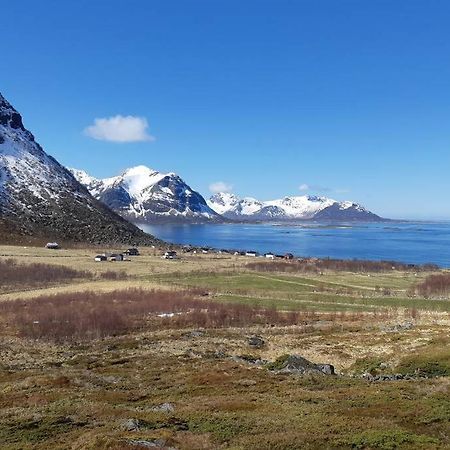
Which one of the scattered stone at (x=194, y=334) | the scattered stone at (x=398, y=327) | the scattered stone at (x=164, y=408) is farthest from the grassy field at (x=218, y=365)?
the scattered stone at (x=398, y=327)

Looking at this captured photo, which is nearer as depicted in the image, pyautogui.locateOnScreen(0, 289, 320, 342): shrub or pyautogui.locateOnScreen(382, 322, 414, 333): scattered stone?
pyautogui.locateOnScreen(382, 322, 414, 333): scattered stone

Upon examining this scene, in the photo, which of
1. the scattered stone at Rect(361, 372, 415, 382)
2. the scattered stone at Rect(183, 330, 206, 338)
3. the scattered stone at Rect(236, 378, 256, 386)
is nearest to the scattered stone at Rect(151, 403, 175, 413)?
the scattered stone at Rect(236, 378, 256, 386)

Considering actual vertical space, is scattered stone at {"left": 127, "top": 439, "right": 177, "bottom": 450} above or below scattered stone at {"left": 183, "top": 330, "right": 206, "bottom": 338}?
above

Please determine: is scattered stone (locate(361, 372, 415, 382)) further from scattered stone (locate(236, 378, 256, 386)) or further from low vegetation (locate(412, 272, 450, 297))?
low vegetation (locate(412, 272, 450, 297))

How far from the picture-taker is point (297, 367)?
156 feet

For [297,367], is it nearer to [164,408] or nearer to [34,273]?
[164,408]

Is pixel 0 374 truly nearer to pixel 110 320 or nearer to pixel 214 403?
pixel 214 403

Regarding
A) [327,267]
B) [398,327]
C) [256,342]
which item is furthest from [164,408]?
[327,267]

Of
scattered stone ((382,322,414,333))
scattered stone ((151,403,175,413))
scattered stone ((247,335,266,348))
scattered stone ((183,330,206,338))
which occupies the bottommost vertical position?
scattered stone ((183,330,206,338))

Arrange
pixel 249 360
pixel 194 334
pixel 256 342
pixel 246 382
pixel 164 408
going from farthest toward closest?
pixel 194 334 → pixel 256 342 → pixel 249 360 → pixel 246 382 → pixel 164 408

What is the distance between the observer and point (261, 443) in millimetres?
24078

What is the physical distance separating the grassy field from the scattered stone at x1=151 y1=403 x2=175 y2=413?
0.24 metres

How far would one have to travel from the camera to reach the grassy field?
84.9 ft

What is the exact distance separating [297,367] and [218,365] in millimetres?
7546
